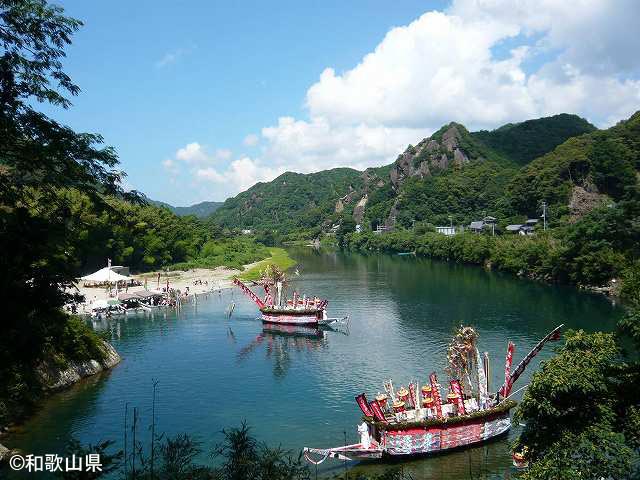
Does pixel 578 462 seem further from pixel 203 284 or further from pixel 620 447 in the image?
pixel 203 284

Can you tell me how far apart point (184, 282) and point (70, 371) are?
45.7 m

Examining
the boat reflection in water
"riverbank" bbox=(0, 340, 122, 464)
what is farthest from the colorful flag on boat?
"riverbank" bbox=(0, 340, 122, 464)

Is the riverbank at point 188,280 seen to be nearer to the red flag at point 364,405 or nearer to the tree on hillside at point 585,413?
the red flag at point 364,405

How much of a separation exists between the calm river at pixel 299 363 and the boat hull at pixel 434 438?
49 cm

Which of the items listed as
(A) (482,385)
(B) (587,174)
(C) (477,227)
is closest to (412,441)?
(A) (482,385)

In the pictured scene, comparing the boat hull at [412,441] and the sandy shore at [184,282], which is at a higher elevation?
the sandy shore at [184,282]

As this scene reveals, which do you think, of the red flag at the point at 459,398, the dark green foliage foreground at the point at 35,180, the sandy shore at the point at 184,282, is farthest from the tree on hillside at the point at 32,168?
the sandy shore at the point at 184,282

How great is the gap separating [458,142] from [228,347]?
173 metres

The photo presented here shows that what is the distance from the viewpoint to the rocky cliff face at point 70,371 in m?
29.3

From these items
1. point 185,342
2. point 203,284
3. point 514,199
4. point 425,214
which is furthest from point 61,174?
point 425,214

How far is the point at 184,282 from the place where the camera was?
76750 millimetres

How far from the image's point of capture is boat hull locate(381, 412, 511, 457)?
21.2 m

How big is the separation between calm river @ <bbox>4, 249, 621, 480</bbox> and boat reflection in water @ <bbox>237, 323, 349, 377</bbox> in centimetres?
15

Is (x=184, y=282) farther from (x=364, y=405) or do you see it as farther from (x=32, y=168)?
(x=32, y=168)
